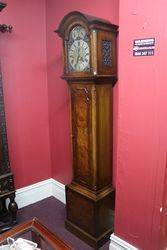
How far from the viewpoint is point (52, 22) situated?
243 cm

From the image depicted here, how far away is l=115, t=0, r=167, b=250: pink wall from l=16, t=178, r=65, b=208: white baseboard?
106cm

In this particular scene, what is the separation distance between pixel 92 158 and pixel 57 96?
89 cm

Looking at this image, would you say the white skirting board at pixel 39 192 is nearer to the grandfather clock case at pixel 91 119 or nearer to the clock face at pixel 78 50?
the grandfather clock case at pixel 91 119

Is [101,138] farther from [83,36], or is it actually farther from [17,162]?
[17,162]

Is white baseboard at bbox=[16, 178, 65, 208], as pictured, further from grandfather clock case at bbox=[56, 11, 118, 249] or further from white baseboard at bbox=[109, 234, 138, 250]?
white baseboard at bbox=[109, 234, 138, 250]

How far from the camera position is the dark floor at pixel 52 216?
2.13 meters

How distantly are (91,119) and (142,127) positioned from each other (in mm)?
440

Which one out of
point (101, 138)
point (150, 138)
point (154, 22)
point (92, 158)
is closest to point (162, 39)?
point (154, 22)

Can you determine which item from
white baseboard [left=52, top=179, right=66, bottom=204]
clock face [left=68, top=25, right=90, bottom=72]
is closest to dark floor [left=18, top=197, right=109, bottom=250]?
white baseboard [left=52, top=179, right=66, bottom=204]

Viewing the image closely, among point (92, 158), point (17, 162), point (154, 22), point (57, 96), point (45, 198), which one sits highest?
point (154, 22)

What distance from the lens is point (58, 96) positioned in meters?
2.54

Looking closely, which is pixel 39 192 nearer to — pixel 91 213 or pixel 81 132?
pixel 91 213

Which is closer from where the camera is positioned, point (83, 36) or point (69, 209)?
point (83, 36)

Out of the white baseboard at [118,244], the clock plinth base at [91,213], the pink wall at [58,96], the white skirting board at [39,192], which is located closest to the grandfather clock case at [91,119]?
the clock plinth base at [91,213]
